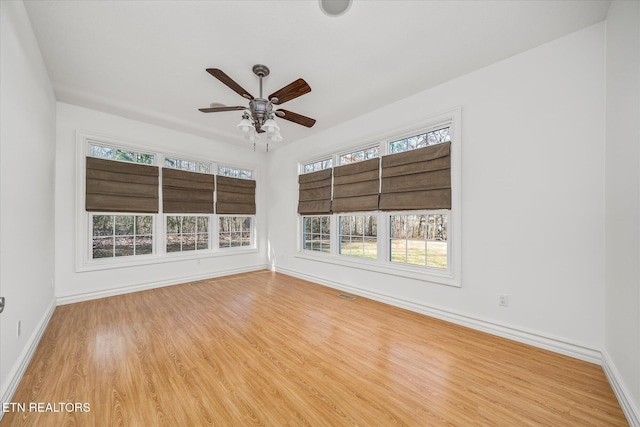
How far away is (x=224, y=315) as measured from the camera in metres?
3.13

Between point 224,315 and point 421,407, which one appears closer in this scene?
point 421,407

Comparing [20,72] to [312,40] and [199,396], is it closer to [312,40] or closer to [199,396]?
[312,40]

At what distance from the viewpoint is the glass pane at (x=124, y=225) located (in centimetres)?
409

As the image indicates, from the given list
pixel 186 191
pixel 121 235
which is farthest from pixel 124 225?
pixel 186 191

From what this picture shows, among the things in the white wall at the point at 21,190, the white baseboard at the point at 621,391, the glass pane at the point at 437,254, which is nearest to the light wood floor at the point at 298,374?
Answer: the white baseboard at the point at 621,391

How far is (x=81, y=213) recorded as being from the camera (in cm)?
367

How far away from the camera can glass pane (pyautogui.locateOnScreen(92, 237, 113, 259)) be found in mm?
3893

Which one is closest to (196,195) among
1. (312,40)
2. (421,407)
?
(312,40)

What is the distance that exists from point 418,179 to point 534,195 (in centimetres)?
116

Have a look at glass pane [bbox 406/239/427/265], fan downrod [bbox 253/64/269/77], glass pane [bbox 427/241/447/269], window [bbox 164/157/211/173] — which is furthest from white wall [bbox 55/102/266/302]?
glass pane [bbox 427/241/447/269]

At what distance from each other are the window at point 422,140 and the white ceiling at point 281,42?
575mm

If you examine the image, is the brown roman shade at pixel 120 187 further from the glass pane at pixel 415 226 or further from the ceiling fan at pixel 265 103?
the glass pane at pixel 415 226

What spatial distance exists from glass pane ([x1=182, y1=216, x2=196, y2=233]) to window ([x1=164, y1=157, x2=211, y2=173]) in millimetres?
920

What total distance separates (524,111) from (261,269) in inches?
207
